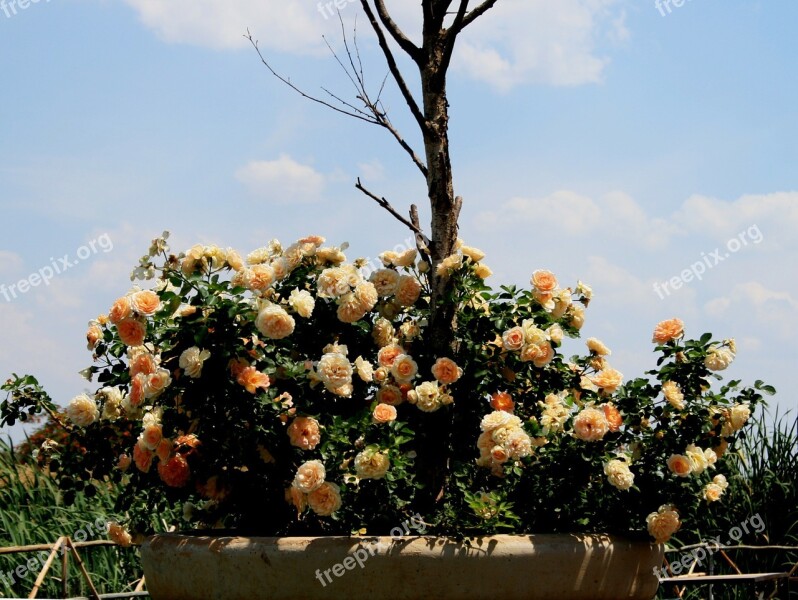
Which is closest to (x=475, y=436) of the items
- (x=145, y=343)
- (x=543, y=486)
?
(x=543, y=486)

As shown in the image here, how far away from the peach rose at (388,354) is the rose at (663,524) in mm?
1023

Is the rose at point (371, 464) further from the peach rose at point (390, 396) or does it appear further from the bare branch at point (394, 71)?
the bare branch at point (394, 71)

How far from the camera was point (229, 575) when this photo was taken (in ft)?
8.71

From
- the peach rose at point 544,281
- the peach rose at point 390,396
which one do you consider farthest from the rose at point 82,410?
the peach rose at point 544,281

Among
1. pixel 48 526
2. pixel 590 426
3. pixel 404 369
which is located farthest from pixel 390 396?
pixel 48 526

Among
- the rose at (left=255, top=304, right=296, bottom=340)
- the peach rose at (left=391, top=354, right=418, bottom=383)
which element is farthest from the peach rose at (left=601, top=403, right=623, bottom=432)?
the rose at (left=255, top=304, right=296, bottom=340)

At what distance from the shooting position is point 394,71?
11.2 ft

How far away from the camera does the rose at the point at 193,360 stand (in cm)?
279

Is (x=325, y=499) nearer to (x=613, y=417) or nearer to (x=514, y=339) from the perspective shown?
(x=514, y=339)

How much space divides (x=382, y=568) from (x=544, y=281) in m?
1.25

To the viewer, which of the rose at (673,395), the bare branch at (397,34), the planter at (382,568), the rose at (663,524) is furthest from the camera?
the bare branch at (397,34)

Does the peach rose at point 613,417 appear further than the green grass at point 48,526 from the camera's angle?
No

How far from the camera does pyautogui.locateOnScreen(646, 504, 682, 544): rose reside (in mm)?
2953

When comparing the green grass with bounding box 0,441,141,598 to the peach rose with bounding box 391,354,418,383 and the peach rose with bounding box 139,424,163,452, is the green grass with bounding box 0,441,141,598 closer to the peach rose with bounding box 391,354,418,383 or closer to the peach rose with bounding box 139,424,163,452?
the peach rose with bounding box 139,424,163,452
